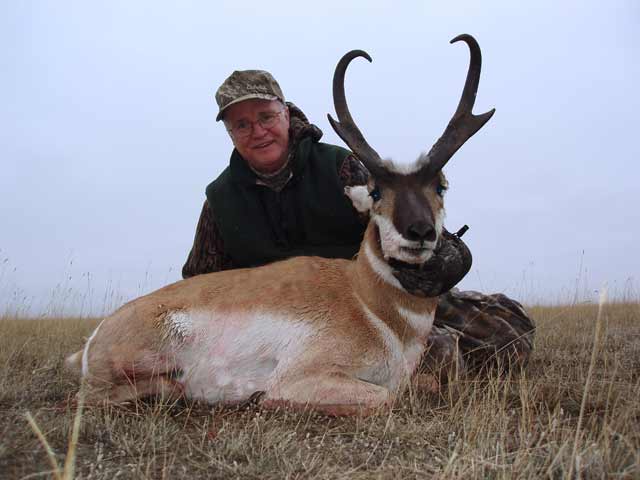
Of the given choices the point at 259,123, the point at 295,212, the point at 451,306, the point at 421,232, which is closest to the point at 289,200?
the point at 295,212

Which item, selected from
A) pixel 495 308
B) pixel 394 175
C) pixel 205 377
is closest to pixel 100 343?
pixel 205 377

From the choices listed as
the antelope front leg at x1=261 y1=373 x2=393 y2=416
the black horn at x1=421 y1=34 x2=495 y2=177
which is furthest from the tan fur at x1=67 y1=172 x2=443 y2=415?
the black horn at x1=421 y1=34 x2=495 y2=177

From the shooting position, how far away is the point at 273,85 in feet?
16.8

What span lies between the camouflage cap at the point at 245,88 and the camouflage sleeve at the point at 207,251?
118cm

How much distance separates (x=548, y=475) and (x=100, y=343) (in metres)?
2.81

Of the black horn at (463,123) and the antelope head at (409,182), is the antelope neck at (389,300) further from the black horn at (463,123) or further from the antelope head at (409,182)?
the black horn at (463,123)

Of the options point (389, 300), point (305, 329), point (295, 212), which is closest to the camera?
point (305, 329)

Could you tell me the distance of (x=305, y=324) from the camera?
349 centimetres

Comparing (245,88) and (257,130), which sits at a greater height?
(245,88)

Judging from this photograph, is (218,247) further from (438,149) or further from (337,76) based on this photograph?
(438,149)

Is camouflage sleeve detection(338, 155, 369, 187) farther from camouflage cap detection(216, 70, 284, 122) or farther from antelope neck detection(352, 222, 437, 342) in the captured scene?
antelope neck detection(352, 222, 437, 342)

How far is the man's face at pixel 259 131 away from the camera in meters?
5.04

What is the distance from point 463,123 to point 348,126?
30.6 inches

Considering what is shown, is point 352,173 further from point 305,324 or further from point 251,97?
point 305,324
